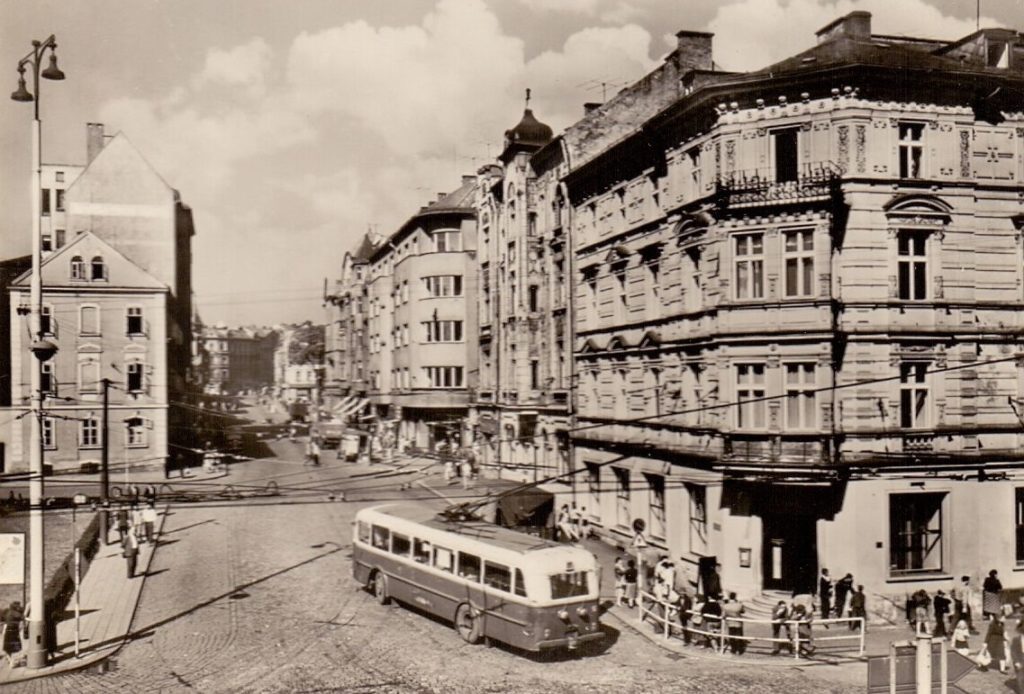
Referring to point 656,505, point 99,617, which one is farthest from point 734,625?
point 99,617

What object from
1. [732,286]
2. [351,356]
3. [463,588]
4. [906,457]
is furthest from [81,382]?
[351,356]

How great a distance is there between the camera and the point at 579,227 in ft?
116

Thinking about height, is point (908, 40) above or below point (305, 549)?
above

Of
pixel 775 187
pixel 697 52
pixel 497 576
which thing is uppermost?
pixel 697 52

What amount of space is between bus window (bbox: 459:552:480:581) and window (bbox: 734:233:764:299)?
35.2 feet

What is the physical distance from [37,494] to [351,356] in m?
67.1

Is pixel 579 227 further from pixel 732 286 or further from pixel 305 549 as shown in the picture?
pixel 305 549

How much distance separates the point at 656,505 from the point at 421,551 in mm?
9990

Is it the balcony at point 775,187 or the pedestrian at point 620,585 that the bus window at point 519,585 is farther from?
the balcony at point 775,187

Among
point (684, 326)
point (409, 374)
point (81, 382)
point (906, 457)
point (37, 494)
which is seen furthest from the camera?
point (409, 374)

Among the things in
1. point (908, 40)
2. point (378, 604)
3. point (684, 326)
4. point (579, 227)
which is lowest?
point (378, 604)

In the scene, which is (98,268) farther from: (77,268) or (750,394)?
(750,394)

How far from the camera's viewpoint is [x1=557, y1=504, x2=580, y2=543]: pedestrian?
101ft

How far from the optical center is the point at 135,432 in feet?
133
